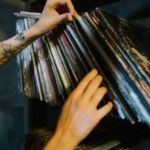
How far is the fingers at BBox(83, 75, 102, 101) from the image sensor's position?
56 cm

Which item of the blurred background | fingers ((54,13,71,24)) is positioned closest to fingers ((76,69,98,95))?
fingers ((54,13,71,24))

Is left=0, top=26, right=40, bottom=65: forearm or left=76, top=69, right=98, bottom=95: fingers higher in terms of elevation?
left=0, top=26, right=40, bottom=65: forearm

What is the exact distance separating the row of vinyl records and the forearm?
0.07 feet

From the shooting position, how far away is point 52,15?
776mm

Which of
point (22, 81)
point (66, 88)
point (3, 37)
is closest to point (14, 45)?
point (22, 81)

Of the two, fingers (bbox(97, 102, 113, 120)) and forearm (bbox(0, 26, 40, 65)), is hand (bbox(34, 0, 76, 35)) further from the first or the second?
fingers (bbox(97, 102, 113, 120))

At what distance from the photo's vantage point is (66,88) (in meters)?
0.67

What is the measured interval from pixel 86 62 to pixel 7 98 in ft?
3.12

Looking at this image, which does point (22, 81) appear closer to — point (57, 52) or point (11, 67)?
point (57, 52)

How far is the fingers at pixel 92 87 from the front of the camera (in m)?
0.56

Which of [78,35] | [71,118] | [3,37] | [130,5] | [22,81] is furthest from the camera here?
[3,37]

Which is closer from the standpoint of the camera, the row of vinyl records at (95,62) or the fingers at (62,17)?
the row of vinyl records at (95,62)

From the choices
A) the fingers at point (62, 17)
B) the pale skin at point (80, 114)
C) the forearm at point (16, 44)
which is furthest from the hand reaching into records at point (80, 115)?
the forearm at point (16, 44)

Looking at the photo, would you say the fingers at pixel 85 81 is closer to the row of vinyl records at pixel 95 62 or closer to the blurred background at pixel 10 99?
the row of vinyl records at pixel 95 62
